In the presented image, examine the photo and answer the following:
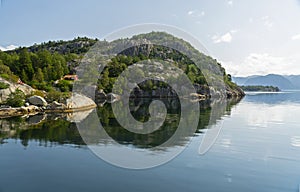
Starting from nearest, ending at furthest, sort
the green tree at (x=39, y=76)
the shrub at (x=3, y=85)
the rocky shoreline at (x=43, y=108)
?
the rocky shoreline at (x=43, y=108), the shrub at (x=3, y=85), the green tree at (x=39, y=76)

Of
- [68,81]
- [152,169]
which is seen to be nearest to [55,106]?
[68,81]

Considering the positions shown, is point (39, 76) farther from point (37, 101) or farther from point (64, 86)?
point (37, 101)

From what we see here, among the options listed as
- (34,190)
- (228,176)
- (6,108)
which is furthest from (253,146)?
(6,108)

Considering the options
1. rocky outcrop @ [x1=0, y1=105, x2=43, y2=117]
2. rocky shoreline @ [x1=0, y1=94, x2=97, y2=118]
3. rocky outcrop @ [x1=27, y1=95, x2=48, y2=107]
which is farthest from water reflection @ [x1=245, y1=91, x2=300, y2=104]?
rocky outcrop @ [x1=0, y1=105, x2=43, y2=117]

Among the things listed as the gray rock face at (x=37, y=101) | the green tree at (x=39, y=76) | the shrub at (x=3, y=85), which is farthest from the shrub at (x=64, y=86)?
the shrub at (x=3, y=85)

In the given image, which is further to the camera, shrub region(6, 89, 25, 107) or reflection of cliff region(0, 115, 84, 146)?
shrub region(6, 89, 25, 107)

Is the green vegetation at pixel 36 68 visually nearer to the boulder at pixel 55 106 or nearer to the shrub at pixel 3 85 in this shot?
the shrub at pixel 3 85

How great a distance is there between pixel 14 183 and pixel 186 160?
591 cm

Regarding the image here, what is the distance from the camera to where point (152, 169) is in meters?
10.7

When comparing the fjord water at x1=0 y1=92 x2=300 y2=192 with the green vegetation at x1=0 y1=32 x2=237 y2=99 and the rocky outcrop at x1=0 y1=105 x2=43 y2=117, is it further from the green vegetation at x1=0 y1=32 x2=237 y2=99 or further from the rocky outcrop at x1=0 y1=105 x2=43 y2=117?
the green vegetation at x1=0 y1=32 x2=237 y2=99

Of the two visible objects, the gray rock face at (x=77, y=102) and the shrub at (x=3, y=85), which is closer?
the shrub at (x=3, y=85)

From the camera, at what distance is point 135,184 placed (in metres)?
9.08

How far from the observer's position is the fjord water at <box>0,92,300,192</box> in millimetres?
8992

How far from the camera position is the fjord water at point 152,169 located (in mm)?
8992
